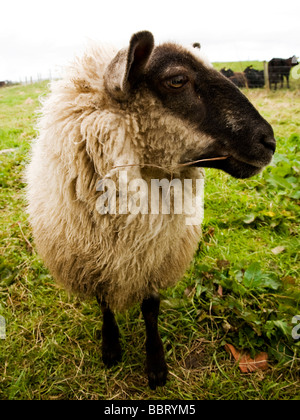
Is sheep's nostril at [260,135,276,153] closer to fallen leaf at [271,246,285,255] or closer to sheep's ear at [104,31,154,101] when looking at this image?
sheep's ear at [104,31,154,101]

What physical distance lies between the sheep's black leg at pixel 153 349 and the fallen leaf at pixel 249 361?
0.46 meters

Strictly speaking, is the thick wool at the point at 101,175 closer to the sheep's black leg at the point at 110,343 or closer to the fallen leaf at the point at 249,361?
the sheep's black leg at the point at 110,343

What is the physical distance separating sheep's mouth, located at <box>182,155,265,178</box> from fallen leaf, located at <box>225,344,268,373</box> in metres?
1.18

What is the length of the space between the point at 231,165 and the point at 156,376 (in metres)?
1.33

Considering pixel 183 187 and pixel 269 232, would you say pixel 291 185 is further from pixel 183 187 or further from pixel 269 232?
pixel 183 187

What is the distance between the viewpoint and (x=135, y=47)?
124 centimetres

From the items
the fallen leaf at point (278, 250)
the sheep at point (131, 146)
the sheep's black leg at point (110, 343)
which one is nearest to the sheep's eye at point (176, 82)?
the sheep at point (131, 146)

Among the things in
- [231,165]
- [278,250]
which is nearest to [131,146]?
[231,165]

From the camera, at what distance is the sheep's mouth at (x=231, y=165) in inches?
56.9

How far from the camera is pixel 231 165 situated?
1478 mm

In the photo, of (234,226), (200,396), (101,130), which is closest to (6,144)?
(234,226)

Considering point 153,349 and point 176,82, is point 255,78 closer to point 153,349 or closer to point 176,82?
point 176,82

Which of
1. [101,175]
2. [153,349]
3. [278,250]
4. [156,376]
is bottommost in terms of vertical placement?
[156,376]

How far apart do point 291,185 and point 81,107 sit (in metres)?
2.63
